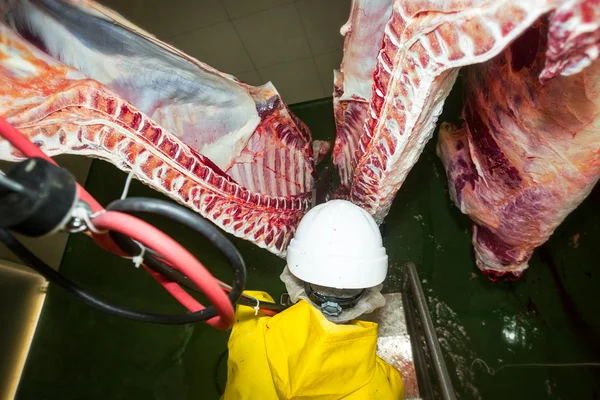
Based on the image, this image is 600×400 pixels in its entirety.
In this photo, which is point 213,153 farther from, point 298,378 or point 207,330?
point 207,330

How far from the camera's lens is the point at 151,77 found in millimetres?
1537

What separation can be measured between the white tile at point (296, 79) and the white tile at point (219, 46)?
19 centimetres

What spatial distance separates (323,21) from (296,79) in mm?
558

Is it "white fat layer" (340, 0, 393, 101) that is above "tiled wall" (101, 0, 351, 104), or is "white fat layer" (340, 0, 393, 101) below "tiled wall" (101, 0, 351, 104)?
below

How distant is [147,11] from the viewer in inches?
100.0

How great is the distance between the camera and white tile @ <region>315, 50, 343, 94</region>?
2.79m

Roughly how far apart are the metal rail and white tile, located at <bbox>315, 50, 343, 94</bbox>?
1680 millimetres

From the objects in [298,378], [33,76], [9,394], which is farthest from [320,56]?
[9,394]

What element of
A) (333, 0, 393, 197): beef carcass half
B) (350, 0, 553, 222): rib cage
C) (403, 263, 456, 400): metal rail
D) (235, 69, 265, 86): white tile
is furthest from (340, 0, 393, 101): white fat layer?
(235, 69, 265, 86): white tile

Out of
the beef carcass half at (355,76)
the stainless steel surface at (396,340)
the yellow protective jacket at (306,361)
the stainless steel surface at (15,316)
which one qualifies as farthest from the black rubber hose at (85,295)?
the stainless steel surface at (15,316)

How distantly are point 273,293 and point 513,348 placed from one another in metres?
1.53

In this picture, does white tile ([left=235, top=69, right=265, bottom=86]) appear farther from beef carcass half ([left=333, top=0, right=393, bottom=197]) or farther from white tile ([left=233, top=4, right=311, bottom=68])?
beef carcass half ([left=333, top=0, right=393, bottom=197])

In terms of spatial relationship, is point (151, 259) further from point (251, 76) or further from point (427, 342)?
point (251, 76)

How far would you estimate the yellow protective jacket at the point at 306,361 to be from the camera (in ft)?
3.94
